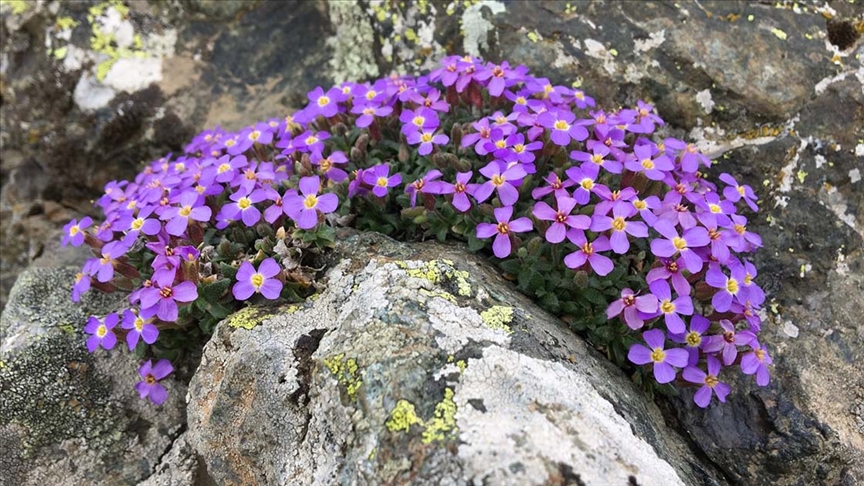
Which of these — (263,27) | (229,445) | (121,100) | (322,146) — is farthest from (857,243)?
(121,100)

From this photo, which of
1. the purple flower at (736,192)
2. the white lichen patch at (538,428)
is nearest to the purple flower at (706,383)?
the white lichen patch at (538,428)

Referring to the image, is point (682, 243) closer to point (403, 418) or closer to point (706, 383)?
point (706, 383)

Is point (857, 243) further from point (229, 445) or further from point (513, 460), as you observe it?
point (229, 445)

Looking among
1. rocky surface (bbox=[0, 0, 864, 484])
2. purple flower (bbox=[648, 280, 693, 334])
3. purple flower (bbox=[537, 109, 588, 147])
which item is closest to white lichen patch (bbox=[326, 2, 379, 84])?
rocky surface (bbox=[0, 0, 864, 484])

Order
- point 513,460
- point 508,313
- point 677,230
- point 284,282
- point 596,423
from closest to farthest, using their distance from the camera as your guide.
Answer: point 513,460
point 596,423
point 508,313
point 284,282
point 677,230

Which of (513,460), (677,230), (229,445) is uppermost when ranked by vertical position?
(513,460)

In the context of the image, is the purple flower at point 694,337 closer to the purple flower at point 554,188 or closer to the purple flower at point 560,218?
the purple flower at point 560,218

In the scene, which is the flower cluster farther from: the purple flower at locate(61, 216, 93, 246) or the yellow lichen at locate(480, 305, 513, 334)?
the yellow lichen at locate(480, 305, 513, 334)
